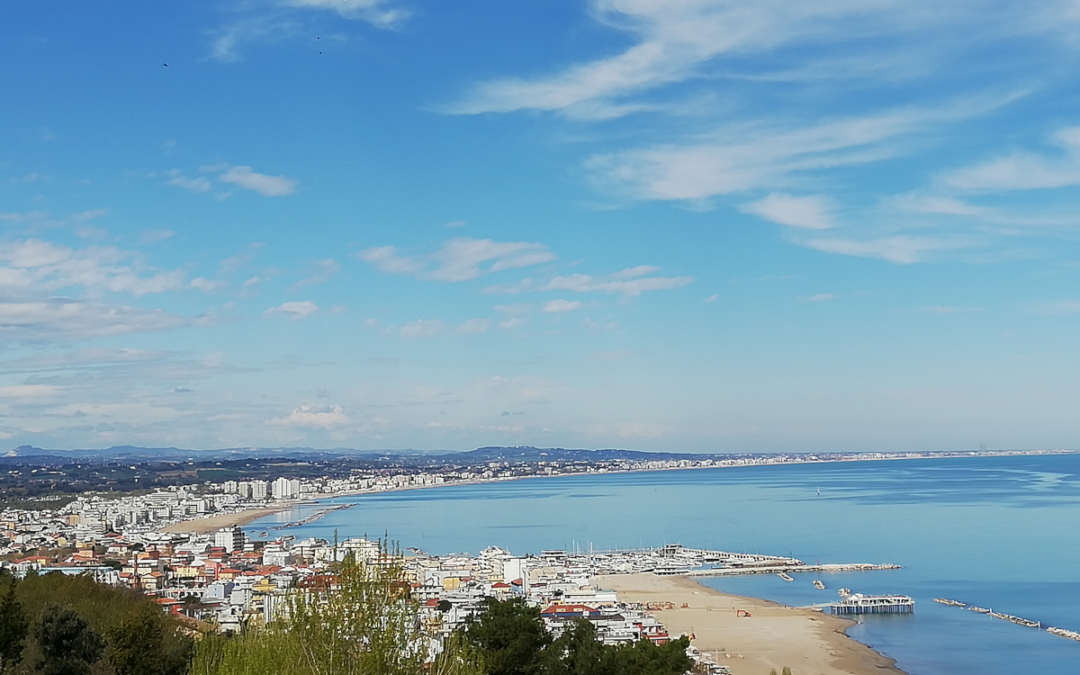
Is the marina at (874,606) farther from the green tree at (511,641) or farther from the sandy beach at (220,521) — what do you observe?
the sandy beach at (220,521)

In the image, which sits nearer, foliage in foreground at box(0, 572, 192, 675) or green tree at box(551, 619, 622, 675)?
foliage in foreground at box(0, 572, 192, 675)

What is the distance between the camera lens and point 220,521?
2741 inches

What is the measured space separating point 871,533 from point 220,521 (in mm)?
43167

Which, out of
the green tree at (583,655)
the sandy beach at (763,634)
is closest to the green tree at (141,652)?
the green tree at (583,655)

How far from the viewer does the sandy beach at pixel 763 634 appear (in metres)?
22.2

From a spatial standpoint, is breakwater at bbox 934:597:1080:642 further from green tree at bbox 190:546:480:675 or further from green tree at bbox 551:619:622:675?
green tree at bbox 190:546:480:675

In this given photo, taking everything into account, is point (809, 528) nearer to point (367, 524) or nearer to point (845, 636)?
point (367, 524)

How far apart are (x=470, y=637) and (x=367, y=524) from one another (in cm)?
5180

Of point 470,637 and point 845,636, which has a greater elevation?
point 470,637

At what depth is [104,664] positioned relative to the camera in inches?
484

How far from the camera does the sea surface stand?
84.5ft

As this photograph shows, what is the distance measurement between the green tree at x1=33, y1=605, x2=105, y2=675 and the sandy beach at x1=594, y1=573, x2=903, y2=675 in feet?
47.3

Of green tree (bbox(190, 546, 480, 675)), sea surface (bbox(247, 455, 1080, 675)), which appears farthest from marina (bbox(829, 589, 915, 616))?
green tree (bbox(190, 546, 480, 675))

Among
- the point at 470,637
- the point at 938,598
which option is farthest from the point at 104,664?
the point at 938,598
